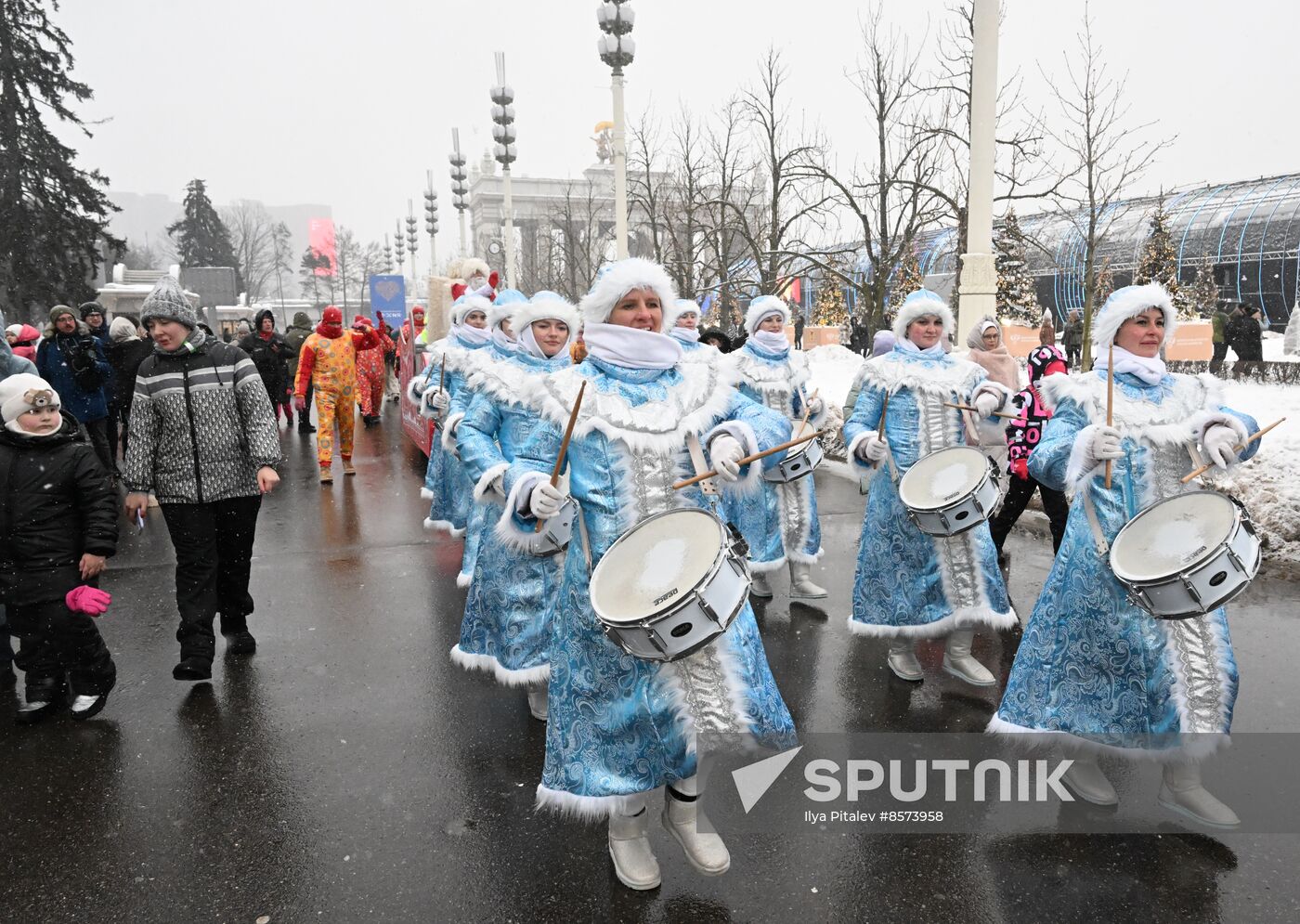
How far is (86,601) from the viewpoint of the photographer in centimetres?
434

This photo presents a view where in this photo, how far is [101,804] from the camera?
12.3 ft

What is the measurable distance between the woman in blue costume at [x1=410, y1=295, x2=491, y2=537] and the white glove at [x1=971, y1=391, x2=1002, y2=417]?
11.5ft

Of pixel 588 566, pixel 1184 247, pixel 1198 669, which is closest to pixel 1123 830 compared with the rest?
pixel 1198 669

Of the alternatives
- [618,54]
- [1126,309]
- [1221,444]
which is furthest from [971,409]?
[618,54]

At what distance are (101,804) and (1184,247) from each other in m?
39.6

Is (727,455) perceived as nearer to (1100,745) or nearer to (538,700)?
(1100,745)

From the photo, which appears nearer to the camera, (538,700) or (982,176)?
(538,700)

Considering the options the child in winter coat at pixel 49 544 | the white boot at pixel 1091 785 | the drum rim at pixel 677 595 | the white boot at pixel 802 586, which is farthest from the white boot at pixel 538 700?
the white boot at pixel 802 586

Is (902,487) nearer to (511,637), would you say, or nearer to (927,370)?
(927,370)

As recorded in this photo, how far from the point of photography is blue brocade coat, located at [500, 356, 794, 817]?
2.88 meters

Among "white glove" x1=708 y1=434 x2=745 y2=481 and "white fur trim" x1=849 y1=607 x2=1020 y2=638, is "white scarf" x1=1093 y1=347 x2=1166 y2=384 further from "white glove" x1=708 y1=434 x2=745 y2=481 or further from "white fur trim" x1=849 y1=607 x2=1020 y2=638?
"white glove" x1=708 y1=434 x2=745 y2=481

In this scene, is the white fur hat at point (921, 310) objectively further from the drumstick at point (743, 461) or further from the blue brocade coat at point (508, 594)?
the drumstick at point (743, 461)

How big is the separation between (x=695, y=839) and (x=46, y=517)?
11.5 feet

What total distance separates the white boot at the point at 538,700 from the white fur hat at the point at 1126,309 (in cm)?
297
